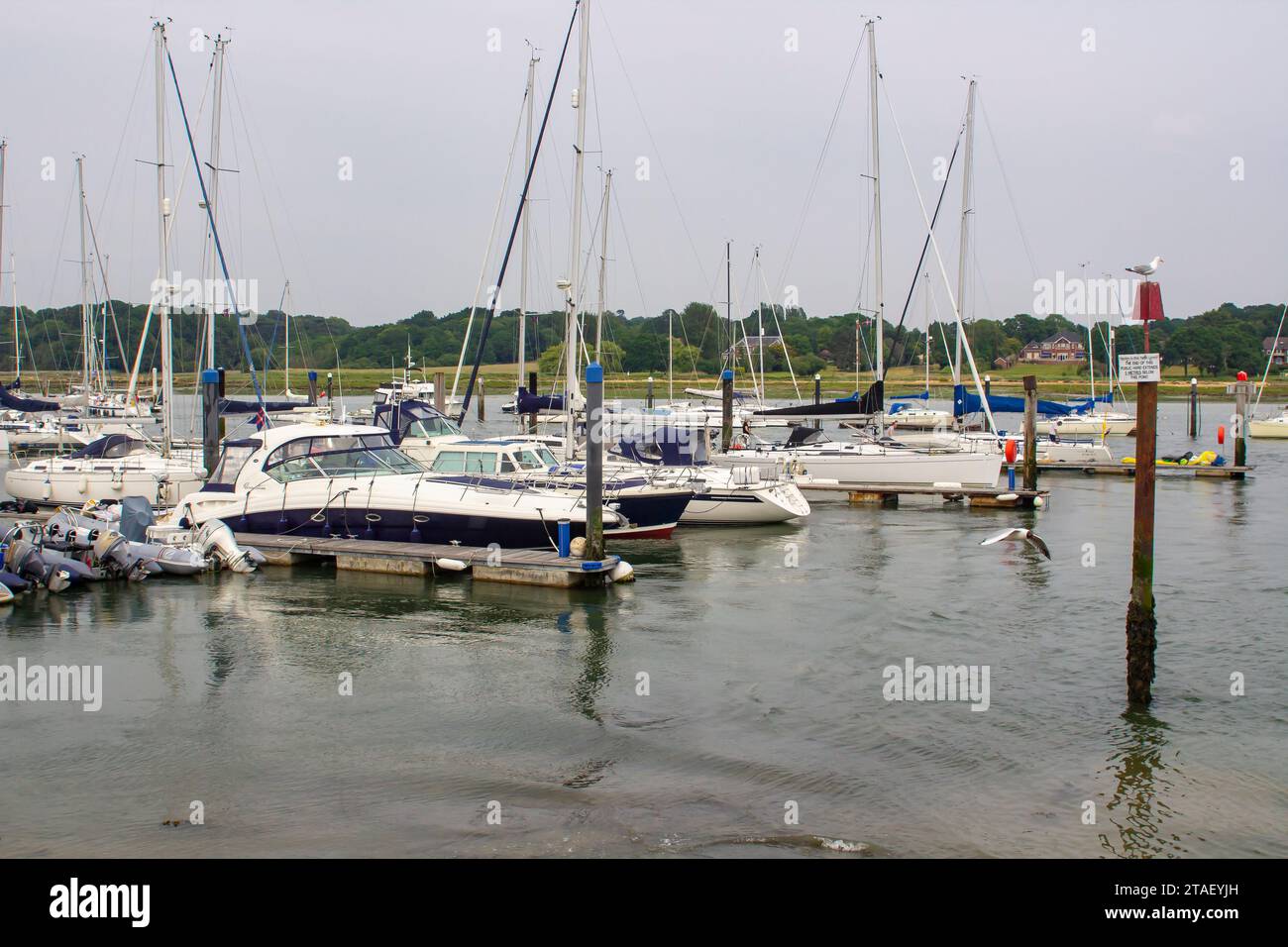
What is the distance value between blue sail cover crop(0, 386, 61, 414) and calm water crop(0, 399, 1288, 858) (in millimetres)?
37463

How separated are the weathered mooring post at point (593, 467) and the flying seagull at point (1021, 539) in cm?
783

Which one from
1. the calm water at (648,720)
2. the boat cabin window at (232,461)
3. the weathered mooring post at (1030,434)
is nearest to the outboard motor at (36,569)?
the calm water at (648,720)

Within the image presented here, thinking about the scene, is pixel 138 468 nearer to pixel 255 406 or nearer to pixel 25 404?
pixel 255 406

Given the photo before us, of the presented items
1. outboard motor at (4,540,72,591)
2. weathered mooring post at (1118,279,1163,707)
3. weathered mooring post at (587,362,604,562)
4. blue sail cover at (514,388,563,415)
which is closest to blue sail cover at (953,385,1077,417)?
blue sail cover at (514,388,563,415)

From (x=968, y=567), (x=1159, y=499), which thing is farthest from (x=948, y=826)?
(x=1159, y=499)

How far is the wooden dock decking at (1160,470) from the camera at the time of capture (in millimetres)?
37688

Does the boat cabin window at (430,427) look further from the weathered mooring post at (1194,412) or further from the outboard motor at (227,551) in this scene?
the weathered mooring post at (1194,412)

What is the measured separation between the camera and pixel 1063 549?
932 inches

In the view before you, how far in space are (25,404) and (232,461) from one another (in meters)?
34.9

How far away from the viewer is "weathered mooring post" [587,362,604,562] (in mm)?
18875

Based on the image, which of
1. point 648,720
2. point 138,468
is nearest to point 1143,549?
point 648,720

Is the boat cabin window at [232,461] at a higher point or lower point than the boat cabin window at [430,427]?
lower

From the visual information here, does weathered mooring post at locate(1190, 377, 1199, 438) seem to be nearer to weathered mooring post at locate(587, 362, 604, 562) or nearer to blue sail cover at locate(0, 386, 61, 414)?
weathered mooring post at locate(587, 362, 604, 562)
